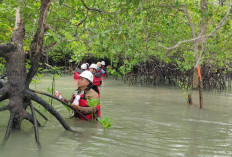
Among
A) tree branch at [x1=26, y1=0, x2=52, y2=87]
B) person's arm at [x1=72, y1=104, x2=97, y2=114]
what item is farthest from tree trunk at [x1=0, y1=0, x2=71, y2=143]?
person's arm at [x1=72, y1=104, x2=97, y2=114]

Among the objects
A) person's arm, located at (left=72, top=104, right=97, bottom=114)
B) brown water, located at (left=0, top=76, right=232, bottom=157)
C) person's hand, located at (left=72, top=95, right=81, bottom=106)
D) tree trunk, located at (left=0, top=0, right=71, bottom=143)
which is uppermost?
tree trunk, located at (left=0, top=0, right=71, bottom=143)

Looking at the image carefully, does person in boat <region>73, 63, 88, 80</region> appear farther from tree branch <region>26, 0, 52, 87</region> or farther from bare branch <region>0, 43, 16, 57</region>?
bare branch <region>0, 43, 16, 57</region>

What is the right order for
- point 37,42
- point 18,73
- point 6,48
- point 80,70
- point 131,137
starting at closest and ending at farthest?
point 6,48 < point 18,73 < point 37,42 < point 131,137 < point 80,70

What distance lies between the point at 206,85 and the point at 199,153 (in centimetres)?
1028

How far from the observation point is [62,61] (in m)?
27.0

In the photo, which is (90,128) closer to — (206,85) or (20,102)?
(20,102)

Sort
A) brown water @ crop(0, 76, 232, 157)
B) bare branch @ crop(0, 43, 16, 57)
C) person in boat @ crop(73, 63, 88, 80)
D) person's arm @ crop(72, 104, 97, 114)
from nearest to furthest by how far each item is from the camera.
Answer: brown water @ crop(0, 76, 232, 157), bare branch @ crop(0, 43, 16, 57), person's arm @ crop(72, 104, 97, 114), person in boat @ crop(73, 63, 88, 80)

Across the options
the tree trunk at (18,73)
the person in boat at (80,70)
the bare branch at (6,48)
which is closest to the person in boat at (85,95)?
the tree trunk at (18,73)

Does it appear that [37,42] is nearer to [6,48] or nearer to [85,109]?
[6,48]

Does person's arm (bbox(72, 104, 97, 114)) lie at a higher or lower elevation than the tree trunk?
lower

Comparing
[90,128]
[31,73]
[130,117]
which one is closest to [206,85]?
[130,117]

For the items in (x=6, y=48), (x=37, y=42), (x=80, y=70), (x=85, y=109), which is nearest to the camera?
(x=6, y=48)

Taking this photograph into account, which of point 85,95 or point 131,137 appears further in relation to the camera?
point 85,95

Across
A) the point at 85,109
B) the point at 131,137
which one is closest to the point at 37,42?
the point at 85,109
